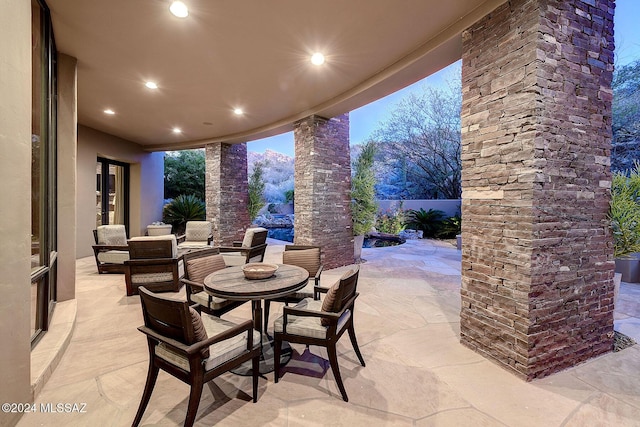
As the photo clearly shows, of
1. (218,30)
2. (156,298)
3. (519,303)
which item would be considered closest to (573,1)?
(519,303)

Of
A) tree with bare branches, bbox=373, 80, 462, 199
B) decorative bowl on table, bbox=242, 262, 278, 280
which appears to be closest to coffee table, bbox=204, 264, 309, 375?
decorative bowl on table, bbox=242, 262, 278, 280

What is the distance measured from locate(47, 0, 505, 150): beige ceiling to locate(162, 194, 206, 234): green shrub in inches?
179

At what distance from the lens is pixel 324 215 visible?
5.20 m

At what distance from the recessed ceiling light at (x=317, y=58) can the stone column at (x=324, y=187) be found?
1.68m

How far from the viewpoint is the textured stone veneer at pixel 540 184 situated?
203 cm

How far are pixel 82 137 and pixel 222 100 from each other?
4.14m

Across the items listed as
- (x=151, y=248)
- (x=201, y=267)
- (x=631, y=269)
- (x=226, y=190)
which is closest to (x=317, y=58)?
(x=201, y=267)

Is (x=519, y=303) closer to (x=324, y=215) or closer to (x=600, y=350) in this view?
(x=600, y=350)

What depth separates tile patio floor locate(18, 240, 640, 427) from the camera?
5.57 ft

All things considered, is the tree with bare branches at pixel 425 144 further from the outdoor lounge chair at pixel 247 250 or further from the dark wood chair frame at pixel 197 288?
the dark wood chair frame at pixel 197 288

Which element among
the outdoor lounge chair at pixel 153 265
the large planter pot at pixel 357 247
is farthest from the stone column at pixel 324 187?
the outdoor lounge chair at pixel 153 265

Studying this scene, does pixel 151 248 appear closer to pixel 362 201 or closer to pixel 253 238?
pixel 253 238

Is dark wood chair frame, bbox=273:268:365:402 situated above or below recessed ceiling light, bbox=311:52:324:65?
below

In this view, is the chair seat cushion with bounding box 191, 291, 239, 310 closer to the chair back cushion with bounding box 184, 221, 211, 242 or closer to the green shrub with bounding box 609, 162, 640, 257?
the green shrub with bounding box 609, 162, 640, 257
